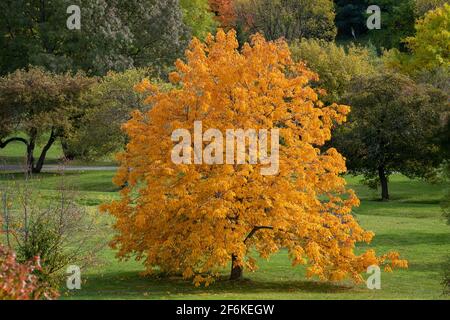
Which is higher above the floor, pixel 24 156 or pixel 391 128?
pixel 391 128

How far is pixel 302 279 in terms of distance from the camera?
24.5 m

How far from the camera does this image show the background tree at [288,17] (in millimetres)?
79750

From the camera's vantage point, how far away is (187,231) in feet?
72.8

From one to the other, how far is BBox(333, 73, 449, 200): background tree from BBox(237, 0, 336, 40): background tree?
33.4 m

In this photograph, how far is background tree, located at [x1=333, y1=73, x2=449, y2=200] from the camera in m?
45.2

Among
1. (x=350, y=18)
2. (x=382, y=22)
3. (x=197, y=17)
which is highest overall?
(x=350, y=18)

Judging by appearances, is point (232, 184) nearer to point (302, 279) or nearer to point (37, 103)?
point (302, 279)

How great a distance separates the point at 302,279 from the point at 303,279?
0.03m

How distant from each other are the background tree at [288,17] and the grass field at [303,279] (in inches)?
1610

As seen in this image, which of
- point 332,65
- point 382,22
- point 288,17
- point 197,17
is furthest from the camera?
point 382,22

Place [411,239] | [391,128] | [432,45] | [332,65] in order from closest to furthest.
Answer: [411,239]
[391,128]
[332,65]
[432,45]

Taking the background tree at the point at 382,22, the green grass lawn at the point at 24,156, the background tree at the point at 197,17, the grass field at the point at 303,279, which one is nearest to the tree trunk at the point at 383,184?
the grass field at the point at 303,279

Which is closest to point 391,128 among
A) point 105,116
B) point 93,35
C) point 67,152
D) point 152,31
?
point 105,116
